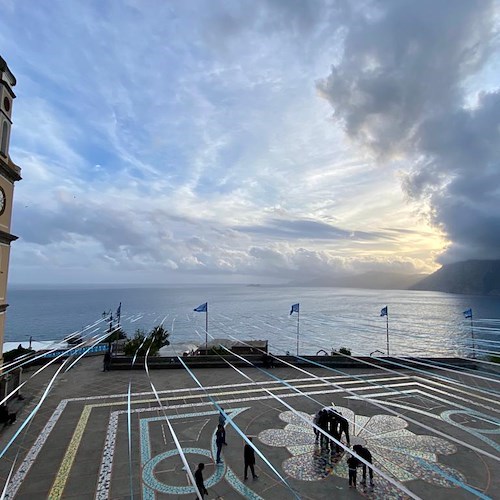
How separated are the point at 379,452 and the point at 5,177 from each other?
71.2 feet

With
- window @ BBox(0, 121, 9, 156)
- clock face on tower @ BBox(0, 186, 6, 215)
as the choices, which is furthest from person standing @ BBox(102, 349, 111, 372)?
window @ BBox(0, 121, 9, 156)

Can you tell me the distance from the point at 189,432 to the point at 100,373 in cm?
1202

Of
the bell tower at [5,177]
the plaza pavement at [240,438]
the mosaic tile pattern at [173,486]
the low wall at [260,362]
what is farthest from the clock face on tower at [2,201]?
the mosaic tile pattern at [173,486]

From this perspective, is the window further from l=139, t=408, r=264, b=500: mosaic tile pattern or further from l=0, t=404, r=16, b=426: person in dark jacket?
Result: l=139, t=408, r=264, b=500: mosaic tile pattern

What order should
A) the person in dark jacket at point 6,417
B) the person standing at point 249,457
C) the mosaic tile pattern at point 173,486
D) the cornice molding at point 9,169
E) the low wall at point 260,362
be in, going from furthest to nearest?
the low wall at point 260,362, the cornice molding at point 9,169, the person in dark jacket at point 6,417, the person standing at point 249,457, the mosaic tile pattern at point 173,486

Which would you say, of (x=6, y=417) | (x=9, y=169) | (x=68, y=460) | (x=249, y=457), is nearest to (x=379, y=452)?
(x=249, y=457)

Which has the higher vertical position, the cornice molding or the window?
the window

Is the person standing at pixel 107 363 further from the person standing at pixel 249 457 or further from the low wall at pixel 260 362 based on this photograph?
the person standing at pixel 249 457

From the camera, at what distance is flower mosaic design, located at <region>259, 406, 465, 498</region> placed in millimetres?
11773

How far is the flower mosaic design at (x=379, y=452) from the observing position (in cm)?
1177

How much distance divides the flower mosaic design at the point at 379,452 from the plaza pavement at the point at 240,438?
0.05 meters

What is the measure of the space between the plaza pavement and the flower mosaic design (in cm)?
5

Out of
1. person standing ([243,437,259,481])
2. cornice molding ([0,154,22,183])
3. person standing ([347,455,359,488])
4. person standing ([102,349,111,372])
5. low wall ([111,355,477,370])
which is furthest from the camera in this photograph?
low wall ([111,355,477,370])

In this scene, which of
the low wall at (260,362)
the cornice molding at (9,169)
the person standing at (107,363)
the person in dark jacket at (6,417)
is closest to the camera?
the person in dark jacket at (6,417)
